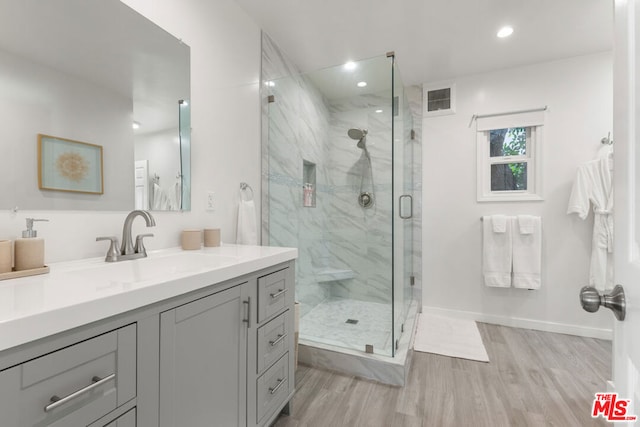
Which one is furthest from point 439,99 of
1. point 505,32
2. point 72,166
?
point 72,166

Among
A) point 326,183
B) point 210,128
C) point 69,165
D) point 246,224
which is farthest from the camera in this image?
point 326,183

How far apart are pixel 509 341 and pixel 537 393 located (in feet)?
2.63

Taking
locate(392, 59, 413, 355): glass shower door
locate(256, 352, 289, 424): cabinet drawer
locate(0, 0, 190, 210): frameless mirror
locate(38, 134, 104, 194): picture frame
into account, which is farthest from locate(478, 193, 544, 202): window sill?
locate(38, 134, 104, 194): picture frame

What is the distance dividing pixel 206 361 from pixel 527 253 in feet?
9.56

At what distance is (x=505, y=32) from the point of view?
2270 millimetres

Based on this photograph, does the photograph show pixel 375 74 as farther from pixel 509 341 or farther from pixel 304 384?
pixel 509 341

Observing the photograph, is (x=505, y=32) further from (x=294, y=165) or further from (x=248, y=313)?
(x=248, y=313)

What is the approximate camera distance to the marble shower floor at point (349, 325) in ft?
6.95

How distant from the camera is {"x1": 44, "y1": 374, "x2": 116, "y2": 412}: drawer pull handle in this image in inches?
23.5

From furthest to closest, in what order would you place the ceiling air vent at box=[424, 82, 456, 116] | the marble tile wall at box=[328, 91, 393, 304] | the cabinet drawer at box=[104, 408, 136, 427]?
the ceiling air vent at box=[424, 82, 456, 116], the marble tile wall at box=[328, 91, 393, 304], the cabinet drawer at box=[104, 408, 136, 427]

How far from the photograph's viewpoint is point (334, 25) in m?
2.20

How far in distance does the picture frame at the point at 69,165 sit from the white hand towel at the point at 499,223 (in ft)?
10.0

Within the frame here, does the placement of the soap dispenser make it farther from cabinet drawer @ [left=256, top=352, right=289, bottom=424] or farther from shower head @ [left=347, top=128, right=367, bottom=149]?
shower head @ [left=347, top=128, right=367, bottom=149]

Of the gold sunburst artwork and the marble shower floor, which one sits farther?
the marble shower floor
